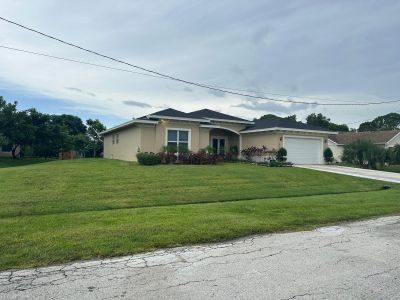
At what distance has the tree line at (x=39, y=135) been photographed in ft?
116

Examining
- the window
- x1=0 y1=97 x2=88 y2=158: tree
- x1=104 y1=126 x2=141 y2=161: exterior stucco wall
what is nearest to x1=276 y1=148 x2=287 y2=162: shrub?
the window

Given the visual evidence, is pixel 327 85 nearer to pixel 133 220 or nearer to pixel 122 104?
pixel 122 104

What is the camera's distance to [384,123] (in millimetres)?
74875

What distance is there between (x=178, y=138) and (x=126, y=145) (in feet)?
14.7

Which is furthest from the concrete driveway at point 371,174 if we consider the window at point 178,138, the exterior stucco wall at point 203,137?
the window at point 178,138

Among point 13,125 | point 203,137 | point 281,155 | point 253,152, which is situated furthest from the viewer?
point 13,125

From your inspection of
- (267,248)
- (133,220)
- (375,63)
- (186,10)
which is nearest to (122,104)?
(186,10)

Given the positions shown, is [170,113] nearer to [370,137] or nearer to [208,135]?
[208,135]

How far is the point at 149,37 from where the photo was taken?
15.6m

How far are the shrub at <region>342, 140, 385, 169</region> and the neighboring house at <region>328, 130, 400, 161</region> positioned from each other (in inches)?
317

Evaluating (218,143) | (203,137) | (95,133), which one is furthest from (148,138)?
(95,133)

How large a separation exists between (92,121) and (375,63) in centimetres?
3111

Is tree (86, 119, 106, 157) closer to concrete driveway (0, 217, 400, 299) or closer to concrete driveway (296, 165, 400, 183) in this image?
concrete driveway (296, 165, 400, 183)

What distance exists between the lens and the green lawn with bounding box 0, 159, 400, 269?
5961mm
